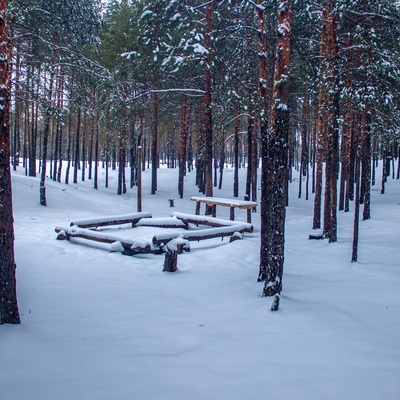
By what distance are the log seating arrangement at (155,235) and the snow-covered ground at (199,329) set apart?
12.6 inches

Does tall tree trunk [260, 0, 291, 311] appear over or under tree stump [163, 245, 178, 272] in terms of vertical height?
over

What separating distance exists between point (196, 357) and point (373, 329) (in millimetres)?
2488

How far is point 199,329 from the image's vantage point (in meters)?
4.93

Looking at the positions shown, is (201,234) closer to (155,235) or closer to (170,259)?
(155,235)

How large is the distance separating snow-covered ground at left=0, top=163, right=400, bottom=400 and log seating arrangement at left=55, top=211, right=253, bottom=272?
32cm

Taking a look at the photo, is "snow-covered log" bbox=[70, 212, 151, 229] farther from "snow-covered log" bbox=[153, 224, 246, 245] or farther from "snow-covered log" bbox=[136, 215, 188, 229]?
"snow-covered log" bbox=[153, 224, 246, 245]

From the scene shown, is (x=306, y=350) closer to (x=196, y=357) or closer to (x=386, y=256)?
(x=196, y=357)

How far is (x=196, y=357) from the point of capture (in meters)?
4.12

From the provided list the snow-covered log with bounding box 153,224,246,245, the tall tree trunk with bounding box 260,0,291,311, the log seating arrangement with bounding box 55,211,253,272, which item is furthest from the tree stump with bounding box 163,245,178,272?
the tall tree trunk with bounding box 260,0,291,311

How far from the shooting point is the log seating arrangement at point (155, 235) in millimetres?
9237

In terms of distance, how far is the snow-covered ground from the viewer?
3.54m

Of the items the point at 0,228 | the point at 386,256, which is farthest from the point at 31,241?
the point at 386,256

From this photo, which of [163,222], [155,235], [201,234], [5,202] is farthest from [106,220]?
[5,202]

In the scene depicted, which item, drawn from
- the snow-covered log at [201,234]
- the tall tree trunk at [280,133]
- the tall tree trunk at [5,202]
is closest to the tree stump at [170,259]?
the snow-covered log at [201,234]
